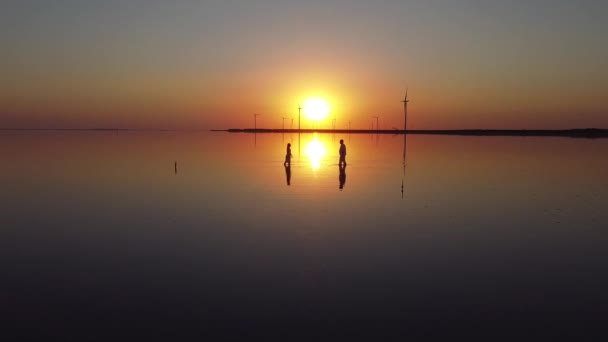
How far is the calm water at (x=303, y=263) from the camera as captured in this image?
861 centimetres

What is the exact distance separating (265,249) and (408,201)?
10699 mm

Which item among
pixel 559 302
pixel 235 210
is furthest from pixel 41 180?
pixel 559 302

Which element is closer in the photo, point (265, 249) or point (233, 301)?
point (233, 301)

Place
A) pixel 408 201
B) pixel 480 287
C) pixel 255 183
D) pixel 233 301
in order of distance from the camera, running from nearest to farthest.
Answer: pixel 233 301 < pixel 480 287 < pixel 408 201 < pixel 255 183

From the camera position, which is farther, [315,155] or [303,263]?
[315,155]

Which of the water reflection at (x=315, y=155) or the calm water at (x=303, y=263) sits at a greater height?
the water reflection at (x=315, y=155)

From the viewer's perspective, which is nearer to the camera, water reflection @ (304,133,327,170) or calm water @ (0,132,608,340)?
calm water @ (0,132,608,340)

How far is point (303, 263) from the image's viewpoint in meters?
12.1

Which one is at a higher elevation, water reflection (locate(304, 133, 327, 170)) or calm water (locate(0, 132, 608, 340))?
water reflection (locate(304, 133, 327, 170))

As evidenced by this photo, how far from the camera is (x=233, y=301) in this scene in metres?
9.48

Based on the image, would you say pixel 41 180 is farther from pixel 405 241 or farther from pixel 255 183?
pixel 405 241

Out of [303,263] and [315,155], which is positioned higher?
[315,155]

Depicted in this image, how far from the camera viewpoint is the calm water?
861 centimetres

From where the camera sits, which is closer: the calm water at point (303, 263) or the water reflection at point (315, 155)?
the calm water at point (303, 263)
